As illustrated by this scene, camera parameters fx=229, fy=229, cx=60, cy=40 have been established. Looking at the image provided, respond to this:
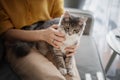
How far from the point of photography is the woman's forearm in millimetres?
1139

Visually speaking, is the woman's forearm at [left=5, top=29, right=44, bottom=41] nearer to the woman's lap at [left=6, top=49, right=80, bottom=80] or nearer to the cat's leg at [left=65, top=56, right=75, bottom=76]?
the woman's lap at [left=6, top=49, right=80, bottom=80]

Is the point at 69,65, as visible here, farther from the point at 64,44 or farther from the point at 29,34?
the point at 29,34

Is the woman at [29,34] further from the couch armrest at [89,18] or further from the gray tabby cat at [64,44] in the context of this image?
the couch armrest at [89,18]

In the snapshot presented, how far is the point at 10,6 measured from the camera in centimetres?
118

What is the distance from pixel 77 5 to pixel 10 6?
0.93 metres

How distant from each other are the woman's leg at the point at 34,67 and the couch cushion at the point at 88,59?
0.25 meters

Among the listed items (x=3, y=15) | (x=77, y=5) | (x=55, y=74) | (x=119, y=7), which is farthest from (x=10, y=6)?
(x=119, y=7)

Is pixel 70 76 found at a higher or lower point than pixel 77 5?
higher

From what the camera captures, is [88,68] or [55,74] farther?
[88,68]

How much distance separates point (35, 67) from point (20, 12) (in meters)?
0.31

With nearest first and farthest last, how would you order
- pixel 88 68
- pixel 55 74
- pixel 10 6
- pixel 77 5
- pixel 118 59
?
pixel 55 74, pixel 10 6, pixel 88 68, pixel 77 5, pixel 118 59

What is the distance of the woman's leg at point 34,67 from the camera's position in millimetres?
1018

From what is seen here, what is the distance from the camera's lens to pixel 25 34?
1.15m

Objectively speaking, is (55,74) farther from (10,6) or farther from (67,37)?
(10,6)
